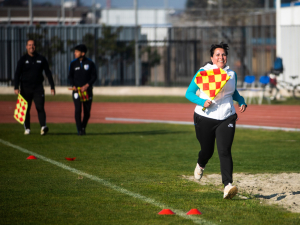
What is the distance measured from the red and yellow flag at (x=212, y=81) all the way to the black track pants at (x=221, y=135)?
335mm

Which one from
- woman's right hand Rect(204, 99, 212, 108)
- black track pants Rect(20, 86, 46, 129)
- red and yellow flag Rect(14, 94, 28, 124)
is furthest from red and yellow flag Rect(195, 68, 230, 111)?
red and yellow flag Rect(14, 94, 28, 124)

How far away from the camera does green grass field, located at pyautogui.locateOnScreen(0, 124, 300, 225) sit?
5000 mm

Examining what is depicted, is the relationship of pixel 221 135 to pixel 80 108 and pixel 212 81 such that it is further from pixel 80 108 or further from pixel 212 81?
pixel 80 108

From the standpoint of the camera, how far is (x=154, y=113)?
18.9m

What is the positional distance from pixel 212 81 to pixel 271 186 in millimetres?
1771

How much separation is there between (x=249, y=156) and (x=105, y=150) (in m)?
2.86

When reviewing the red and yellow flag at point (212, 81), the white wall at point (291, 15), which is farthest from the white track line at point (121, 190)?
the white wall at point (291, 15)

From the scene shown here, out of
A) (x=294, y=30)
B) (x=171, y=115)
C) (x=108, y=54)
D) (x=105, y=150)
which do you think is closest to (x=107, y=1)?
(x=108, y=54)

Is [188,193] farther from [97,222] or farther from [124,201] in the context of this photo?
[97,222]

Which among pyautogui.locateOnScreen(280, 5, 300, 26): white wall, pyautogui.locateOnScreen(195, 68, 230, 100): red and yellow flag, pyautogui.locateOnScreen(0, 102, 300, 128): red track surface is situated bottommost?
pyautogui.locateOnScreen(0, 102, 300, 128): red track surface

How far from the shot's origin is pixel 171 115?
1811cm

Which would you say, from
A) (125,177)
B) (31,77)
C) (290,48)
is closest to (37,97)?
(31,77)

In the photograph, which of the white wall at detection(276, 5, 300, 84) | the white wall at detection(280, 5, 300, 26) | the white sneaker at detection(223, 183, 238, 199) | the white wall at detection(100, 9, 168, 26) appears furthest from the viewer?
the white wall at detection(100, 9, 168, 26)

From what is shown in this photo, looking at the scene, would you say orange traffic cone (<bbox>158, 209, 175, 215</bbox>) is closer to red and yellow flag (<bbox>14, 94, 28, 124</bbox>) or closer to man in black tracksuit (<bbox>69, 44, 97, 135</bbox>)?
man in black tracksuit (<bbox>69, 44, 97, 135</bbox>)
